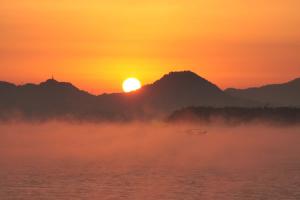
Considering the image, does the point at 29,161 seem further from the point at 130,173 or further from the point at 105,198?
the point at 105,198

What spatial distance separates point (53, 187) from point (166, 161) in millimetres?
41553

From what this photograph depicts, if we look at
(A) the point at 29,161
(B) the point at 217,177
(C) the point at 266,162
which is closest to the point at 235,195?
(B) the point at 217,177

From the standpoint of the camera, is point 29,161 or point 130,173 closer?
point 130,173

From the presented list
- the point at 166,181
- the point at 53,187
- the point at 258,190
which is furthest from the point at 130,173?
the point at 258,190

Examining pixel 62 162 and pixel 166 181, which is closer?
pixel 166 181

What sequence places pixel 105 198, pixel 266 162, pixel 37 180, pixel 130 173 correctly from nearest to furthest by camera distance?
pixel 105 198
pixel 37 180
pixel 130 173
pixel 266 162

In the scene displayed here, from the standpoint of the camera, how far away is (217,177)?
77.1 meters

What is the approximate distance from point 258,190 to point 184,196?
8.24m

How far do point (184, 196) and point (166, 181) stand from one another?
13.1 m

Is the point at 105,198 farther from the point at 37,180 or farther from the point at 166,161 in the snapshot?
the point at 166,161

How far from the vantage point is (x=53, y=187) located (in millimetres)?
66875

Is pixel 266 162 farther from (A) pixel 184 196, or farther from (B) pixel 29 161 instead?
(A) pixel 184 196

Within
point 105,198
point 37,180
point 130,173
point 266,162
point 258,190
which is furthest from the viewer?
point 266,162

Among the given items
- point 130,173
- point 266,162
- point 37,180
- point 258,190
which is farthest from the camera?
point 266,162
